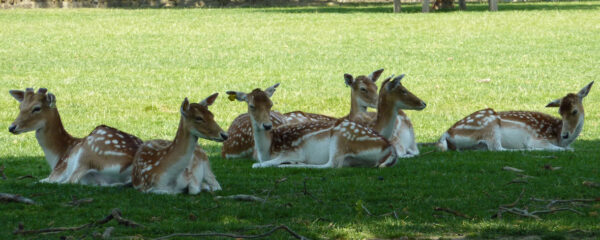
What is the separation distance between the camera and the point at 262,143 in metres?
10.3

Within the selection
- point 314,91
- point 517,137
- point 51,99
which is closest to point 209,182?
point 51,99

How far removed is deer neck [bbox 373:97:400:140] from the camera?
10570mm

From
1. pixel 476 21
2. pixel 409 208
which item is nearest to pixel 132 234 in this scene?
pixel 409 208

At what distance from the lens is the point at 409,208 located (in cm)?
780

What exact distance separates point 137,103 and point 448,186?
911 cm

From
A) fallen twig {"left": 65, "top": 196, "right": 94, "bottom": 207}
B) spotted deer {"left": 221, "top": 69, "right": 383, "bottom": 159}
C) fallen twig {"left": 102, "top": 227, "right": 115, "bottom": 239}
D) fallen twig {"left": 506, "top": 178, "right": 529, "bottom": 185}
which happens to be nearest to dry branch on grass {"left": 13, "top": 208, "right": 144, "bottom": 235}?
fallen twig {"left": 102, "top": 227, "right": 115, "bottom": 239}

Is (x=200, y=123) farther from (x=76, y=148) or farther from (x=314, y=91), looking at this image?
(x=314, y=91)

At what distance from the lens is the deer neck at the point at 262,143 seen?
10250 millimetres

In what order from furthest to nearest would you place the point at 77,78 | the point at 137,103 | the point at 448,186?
the point at 77,78, the point at 137,103, the point at 448,186

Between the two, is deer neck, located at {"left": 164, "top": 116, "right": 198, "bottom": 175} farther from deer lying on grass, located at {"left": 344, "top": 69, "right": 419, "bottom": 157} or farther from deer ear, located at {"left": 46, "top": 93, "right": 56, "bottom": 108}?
deer lying on grass, located at {"left": 344, "top": 69, "right": 419, "bottom": 157}

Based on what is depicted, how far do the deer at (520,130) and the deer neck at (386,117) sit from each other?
114 centimetres

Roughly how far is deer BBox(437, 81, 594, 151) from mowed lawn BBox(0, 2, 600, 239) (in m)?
0.33

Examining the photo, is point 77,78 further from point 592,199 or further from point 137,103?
point 592,199

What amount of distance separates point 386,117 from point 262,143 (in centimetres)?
146
